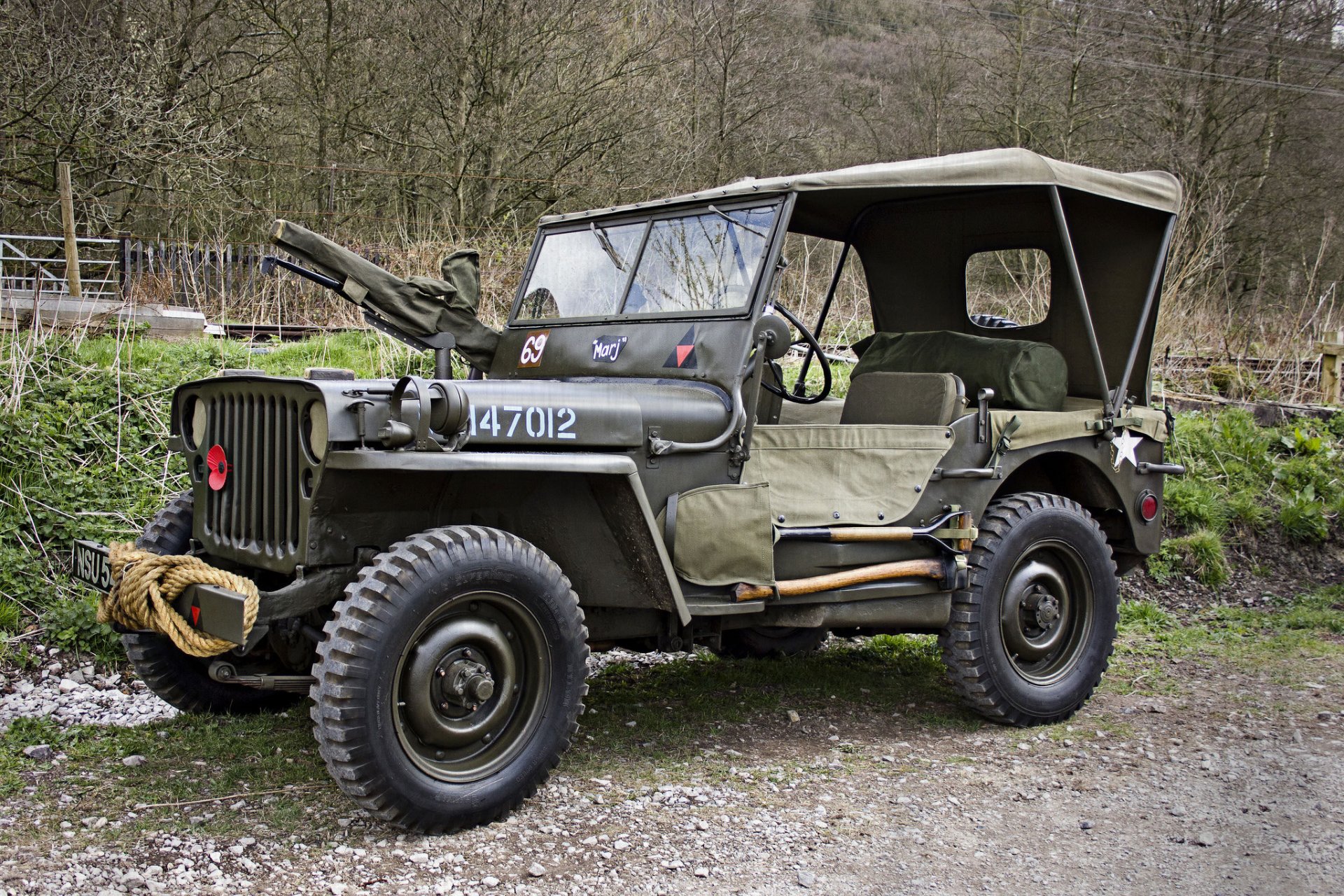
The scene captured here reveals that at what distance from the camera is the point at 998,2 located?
794 inches

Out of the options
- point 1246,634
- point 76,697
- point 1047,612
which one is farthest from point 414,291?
point 1246,634

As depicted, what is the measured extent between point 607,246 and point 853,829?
2.67 meters

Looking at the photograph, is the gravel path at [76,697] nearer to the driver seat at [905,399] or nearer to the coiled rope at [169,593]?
the coiled rope at [169,593]

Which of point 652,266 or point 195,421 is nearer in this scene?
point 195,421

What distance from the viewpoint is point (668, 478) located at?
4.18 metres

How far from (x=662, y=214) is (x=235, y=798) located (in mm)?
2787

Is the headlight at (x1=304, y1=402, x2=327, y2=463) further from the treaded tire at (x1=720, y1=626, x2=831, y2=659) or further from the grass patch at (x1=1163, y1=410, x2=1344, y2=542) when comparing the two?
the grass patch at (x1=1163, y1=410, x2=1344, y2=542)

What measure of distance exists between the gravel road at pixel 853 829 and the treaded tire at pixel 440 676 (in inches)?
6.1

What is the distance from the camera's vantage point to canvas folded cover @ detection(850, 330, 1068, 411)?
525 cm

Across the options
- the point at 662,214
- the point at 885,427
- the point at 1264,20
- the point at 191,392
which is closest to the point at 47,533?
the point at 191,392

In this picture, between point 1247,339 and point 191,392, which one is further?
point 1247,339

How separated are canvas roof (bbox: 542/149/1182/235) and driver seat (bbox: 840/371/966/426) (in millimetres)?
800

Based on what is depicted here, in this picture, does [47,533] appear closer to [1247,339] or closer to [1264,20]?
[1247,339]

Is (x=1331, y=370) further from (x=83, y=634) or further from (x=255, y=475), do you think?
(x=83, y=634)
